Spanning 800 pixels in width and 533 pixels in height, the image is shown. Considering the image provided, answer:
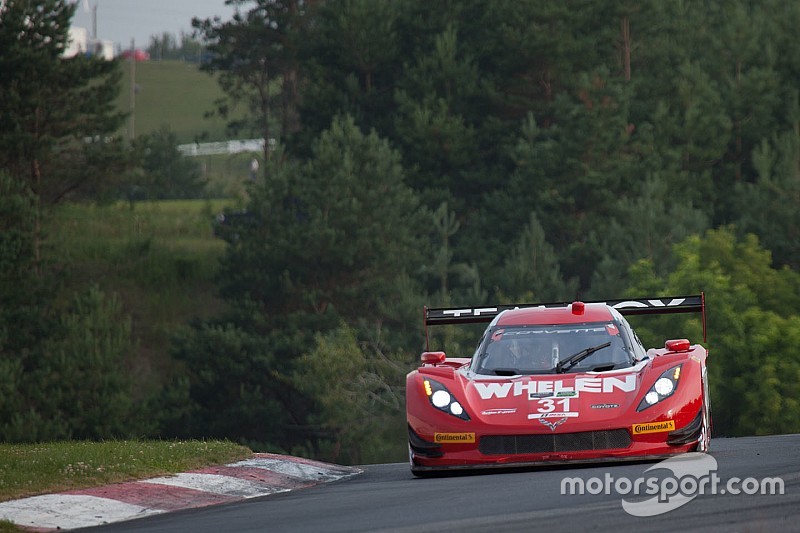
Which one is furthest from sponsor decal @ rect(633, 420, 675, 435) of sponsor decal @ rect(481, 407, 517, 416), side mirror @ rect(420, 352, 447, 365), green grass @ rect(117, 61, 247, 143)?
green grass @ rect(117, 61, 247, 143)

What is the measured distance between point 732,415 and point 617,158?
1546 centimetres

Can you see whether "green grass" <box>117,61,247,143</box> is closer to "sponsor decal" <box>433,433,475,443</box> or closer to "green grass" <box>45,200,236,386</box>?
"green grass" <box>45,200,236,386</box>

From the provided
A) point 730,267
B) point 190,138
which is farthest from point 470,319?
point 190,138

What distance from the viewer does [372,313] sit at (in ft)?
181

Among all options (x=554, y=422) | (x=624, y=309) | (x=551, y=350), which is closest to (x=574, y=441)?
(x=554, y=422)

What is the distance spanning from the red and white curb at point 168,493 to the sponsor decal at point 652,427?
2.58m

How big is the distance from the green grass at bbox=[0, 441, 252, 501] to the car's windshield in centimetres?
230

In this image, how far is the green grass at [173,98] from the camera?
451ft

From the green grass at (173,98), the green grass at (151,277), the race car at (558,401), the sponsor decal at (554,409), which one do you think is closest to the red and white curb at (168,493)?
the race car at (558,401)

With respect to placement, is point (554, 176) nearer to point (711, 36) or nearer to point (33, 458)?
point (711, 36)

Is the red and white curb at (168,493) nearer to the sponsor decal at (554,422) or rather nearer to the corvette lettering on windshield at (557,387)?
the corvette lettering on windshield at (557,387)

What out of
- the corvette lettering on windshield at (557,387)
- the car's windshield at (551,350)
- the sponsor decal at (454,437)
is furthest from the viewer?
the car's windshield at (551,350)

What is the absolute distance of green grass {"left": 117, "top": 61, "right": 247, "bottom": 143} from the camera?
137 metres

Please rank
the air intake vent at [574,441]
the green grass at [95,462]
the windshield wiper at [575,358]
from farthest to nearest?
the windshield wiper at [575,358] < the air intake vent at [574,441] < the green grass at [95,462]
